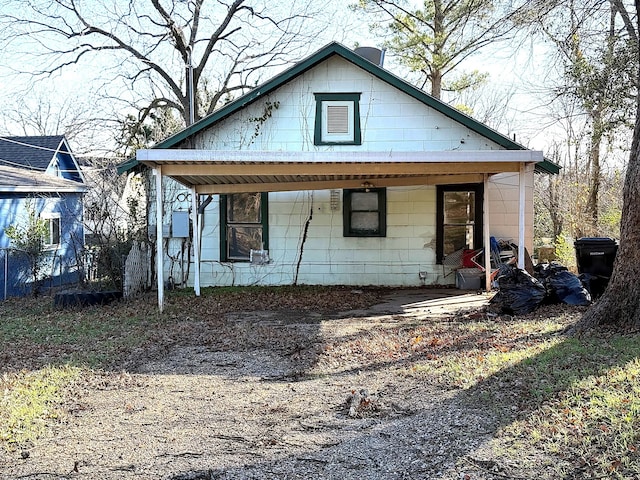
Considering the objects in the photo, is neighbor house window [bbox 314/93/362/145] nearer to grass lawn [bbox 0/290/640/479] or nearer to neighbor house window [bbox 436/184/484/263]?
neighbor house window [bbox 436/184/484/263]

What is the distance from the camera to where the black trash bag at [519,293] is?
9336 millimetres

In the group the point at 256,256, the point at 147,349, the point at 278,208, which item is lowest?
the point at 147,349

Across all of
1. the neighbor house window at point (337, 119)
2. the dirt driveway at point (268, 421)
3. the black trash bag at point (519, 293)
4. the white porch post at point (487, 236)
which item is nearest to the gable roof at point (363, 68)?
the neighbor house window at point (337, 119)

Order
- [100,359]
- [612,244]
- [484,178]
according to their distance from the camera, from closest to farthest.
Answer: [100,359] → [612,244] → [484,178]

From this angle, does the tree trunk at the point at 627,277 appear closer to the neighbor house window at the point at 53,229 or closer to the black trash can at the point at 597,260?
the black trash can at the point at 597,260

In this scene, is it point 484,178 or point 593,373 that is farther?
point 484,178

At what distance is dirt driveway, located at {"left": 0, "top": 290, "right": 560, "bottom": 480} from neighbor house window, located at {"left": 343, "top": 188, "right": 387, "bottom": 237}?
5793mm

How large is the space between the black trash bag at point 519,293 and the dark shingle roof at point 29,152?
15.8m

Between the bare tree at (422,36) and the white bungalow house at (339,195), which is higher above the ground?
the bare tree at (422,36)

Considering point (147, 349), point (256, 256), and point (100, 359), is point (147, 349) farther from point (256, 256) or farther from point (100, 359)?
point (256, 256)

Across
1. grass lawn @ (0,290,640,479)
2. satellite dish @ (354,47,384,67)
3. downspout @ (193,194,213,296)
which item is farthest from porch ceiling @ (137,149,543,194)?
satellite dish @ (354,47,384,67)

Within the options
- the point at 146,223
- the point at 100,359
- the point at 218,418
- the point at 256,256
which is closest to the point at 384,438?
the point at 218,418

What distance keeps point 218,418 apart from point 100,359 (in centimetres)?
287

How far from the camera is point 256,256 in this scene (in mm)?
13641
